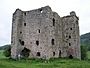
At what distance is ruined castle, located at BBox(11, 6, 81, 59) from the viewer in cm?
4997

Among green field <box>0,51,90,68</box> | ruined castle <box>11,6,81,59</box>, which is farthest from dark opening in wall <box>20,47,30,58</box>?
green field <box>0,51,90,68</box>

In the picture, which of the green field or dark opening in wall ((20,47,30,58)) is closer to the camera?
the green field

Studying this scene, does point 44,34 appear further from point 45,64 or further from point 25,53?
point 45,64

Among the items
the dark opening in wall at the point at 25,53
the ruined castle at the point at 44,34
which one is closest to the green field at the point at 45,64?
the ruined castle at the point at 44,34

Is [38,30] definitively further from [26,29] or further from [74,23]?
[74,23]

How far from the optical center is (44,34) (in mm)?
49875

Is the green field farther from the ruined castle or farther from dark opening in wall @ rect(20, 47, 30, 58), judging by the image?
dark opening in wall @ rect(20, 47, 30, 58)

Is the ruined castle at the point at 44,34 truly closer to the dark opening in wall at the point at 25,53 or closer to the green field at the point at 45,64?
the dark opening in wall at the point at 25,53

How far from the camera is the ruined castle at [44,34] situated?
50.0m

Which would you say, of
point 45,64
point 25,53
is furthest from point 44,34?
point 45,64

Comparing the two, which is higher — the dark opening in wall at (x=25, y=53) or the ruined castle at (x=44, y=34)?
the ruined castle at (x=44, y=34)

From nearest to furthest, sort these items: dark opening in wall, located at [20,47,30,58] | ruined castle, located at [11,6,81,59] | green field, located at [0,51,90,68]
Result: green field, located at [0,51,90,68]
ruined castle, located at [11,6,81,59]
dark opening in wall, located at [20,47,30,58]

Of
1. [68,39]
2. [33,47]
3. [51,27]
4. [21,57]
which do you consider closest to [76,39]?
[68,39]

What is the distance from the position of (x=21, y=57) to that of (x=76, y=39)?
50.4 ft
